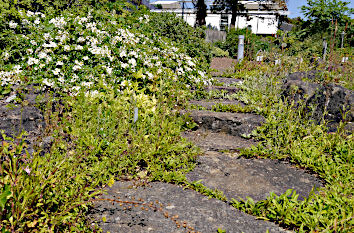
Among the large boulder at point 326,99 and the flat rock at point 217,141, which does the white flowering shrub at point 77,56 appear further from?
the large boulder at point 326,99

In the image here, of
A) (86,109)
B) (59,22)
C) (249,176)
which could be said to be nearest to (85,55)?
(59,22)

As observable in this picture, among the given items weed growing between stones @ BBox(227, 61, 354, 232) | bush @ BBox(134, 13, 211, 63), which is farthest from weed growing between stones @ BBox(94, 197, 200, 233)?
bush @ BBox(134, 13, 211, 63)

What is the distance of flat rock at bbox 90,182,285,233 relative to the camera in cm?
219

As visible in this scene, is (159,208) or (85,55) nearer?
(159,208)

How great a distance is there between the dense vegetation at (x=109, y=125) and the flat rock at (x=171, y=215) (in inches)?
4.6

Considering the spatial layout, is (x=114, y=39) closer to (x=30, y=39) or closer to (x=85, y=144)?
(x=30, y=39)

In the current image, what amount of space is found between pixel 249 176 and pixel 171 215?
3.42ft

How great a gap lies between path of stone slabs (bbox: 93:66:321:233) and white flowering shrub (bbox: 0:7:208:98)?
1563 millimetres

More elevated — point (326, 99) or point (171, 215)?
point (326, 99)

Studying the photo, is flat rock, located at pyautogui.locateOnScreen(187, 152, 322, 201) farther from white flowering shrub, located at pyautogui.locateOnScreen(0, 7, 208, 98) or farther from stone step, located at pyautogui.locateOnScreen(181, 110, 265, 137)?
white flowering shrub, located at pyautogui.locateOnScreen(0, 7, 208, 98)

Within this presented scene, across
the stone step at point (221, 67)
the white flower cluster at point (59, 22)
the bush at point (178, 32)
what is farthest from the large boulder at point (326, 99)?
the stone step at point (221, 67)

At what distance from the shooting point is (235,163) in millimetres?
3316

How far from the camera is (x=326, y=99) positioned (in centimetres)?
448

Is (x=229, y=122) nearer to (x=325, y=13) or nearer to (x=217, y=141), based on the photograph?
(x=217, y=141)
